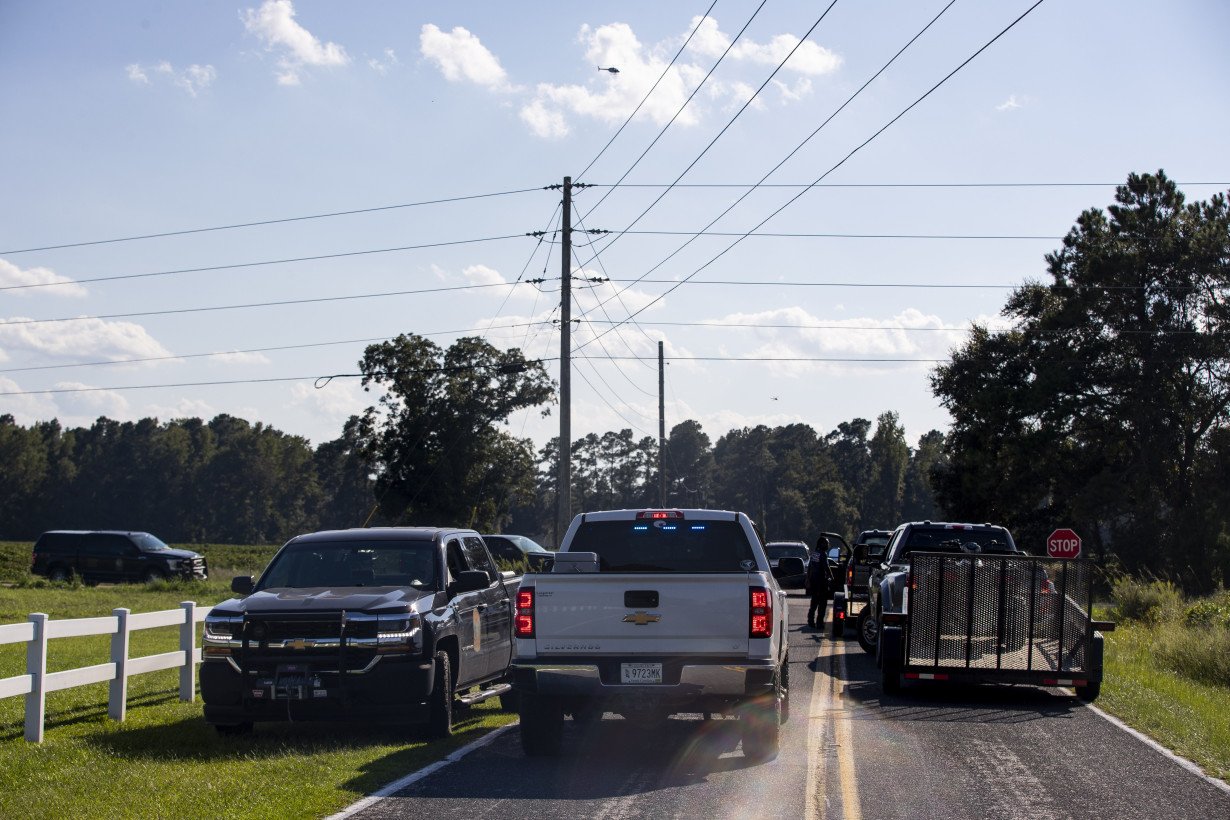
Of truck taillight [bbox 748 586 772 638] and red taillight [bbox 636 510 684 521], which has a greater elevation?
red taillight [bbox 636 510 684 521]

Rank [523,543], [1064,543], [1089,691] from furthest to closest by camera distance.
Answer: [523,543] < [1064,543] < [1089,691]

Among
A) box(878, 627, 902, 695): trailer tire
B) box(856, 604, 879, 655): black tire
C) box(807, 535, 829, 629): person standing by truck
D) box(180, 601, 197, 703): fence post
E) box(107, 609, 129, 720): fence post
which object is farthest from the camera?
box(807, 535, 829, 629): person standing by truck

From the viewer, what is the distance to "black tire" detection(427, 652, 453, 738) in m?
11.8

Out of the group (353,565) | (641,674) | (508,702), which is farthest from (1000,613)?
(353,565)

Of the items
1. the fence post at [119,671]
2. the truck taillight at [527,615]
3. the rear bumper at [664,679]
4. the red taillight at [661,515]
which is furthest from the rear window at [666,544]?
the fence post at [119,671]

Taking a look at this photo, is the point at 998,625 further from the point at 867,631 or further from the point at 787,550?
the point at 787,550

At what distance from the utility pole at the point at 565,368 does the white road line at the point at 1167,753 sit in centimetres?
1863

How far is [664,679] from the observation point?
34.7ft

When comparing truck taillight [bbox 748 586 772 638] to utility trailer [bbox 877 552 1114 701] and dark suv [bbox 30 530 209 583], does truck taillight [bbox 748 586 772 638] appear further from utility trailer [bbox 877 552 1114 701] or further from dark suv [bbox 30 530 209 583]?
dark suv [bbox 30 530 209 583]

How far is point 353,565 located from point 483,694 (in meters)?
1.84

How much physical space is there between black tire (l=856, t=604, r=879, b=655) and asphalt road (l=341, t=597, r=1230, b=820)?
238 inches

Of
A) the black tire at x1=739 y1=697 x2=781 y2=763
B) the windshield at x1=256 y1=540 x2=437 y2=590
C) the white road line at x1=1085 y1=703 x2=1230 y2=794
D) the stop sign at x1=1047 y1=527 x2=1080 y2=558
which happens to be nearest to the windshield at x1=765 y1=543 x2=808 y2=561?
the stop sign at x1=1047 y1=527 x2=1080 y2=558

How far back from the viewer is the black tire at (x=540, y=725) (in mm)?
10812

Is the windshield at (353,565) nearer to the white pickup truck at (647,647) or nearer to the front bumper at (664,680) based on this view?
the white pickup truck at (647,647)
